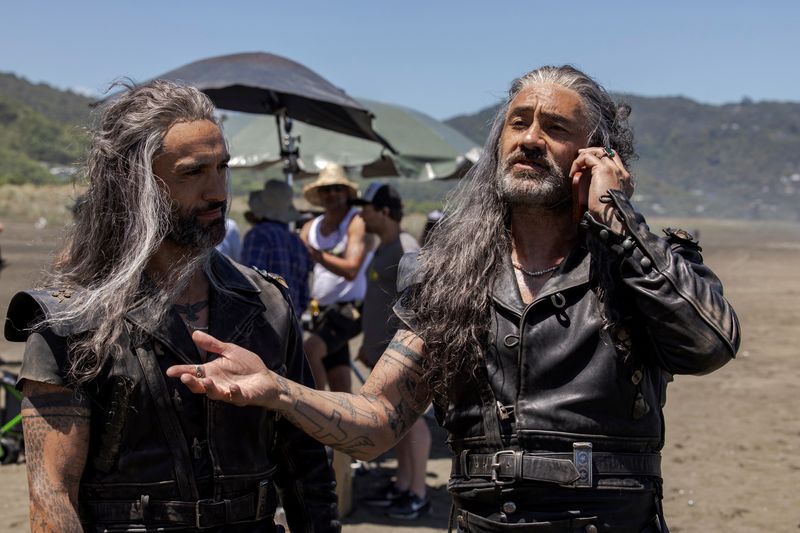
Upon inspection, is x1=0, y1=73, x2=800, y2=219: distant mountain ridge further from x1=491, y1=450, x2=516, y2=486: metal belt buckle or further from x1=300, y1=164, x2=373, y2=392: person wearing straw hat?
x1=491, y1=450, x2=516, y2=486: metal belt buckle

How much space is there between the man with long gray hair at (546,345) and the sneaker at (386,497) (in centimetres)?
352

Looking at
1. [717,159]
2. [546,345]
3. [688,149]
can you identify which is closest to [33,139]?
[546,345]

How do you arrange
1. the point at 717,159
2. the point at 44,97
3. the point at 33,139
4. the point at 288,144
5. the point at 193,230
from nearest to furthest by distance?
the point at 193,230
the point at 288,144
the point at 33,139
the point at 44,97
the point at 717,159

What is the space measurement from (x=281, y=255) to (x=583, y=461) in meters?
3.77

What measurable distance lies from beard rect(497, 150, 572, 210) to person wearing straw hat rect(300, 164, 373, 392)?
3856mm

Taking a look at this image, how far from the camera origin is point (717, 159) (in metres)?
154

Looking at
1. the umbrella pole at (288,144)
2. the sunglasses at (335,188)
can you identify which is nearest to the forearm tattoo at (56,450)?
the sunglasses at (335,188)

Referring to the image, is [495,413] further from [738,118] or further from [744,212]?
[738,118]

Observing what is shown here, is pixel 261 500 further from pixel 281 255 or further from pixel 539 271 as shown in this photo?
pixel 281 255

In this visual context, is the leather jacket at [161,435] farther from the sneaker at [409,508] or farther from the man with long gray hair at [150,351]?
the sneaker at [409,508]

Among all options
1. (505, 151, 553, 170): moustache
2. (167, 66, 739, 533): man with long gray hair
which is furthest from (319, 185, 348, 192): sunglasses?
(505, 151, 553, 170): moustache

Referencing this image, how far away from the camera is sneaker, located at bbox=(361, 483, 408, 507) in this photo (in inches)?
232

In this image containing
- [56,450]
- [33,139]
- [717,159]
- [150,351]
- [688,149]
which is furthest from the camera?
[688,149]

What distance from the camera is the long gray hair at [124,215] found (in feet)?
7.28
